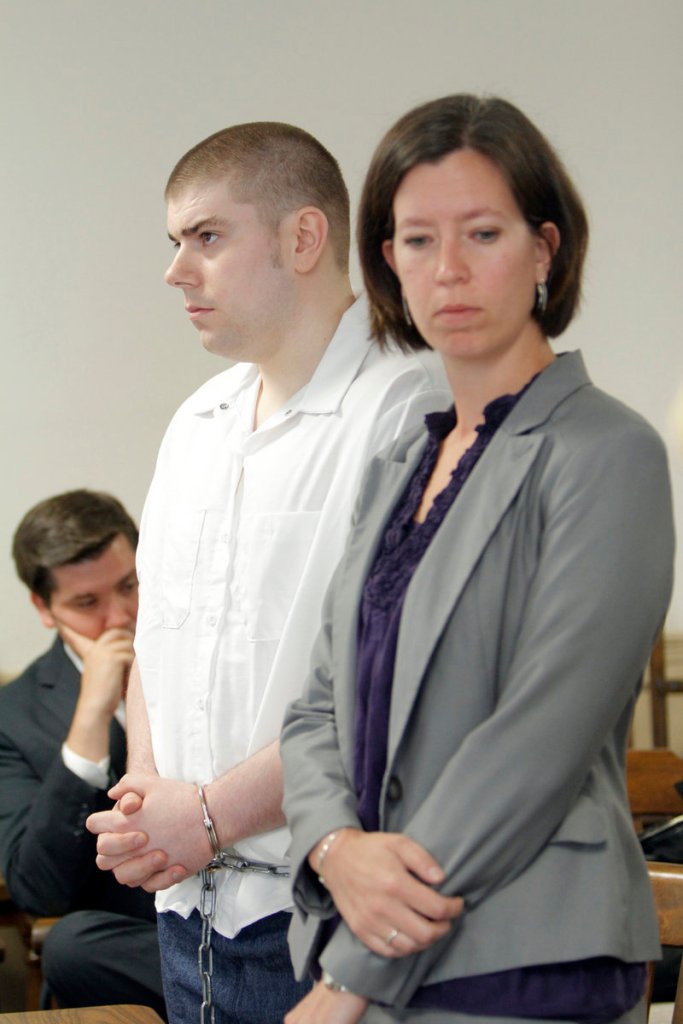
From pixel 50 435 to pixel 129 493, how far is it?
297 mm

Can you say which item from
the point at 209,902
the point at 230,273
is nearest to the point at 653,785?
the point at 209,902

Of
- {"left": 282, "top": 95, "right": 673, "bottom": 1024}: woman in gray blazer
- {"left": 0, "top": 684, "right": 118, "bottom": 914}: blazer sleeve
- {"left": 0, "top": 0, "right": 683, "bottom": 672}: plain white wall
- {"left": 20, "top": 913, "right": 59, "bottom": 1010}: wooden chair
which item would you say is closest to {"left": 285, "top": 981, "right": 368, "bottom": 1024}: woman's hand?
{"left": 282, "top": 95, "right": 673, "bottom": 1024}: woman in gray blazer

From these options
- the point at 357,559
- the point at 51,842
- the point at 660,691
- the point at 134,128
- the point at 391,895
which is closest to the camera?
the point at 391,895

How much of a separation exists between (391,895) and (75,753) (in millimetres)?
1672

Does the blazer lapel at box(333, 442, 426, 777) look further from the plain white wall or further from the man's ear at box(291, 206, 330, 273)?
the plain white wall

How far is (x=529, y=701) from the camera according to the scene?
1077 mm

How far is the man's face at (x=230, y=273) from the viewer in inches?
65.1

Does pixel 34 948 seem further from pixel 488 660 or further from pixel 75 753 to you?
pixel 488 660

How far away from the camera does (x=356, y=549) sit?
130 centimetres

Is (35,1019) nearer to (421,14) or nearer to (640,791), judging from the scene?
(640,791)

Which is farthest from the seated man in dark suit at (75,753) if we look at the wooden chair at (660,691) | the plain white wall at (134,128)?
the wooden chair at (660,691)

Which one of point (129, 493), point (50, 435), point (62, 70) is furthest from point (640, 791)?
point (62, 70)

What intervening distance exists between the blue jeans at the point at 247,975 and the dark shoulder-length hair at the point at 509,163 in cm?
77

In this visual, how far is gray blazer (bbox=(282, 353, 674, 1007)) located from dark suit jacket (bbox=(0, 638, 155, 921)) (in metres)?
1.48
